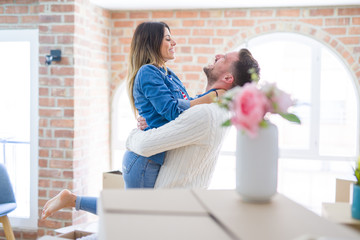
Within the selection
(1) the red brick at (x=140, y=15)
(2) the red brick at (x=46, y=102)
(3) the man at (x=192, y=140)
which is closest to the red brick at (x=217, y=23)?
(1) the red brick at (x=140, y=15)

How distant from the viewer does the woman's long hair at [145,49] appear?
7.57ft

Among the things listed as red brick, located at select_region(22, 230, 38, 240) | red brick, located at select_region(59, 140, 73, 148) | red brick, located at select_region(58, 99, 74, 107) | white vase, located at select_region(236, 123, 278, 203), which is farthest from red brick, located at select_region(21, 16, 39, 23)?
white vase, located at select_region(236, 123, 278, 203)

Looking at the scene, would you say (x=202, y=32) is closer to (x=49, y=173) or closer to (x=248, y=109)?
→ (x=49, y=173)

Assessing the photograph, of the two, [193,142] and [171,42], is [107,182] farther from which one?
[193,142]

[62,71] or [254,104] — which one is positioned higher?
[62,71]

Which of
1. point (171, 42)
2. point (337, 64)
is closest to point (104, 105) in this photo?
point (171, 42)

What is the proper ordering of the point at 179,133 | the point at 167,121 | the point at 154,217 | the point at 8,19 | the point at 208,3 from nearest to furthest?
the point at 154,217 → the point at 179,133 → the point at 167,121 → the point at 208,3 → the point at 8,19

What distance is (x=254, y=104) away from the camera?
112 centimetres

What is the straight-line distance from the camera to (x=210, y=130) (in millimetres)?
1874

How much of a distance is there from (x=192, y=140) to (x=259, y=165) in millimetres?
661

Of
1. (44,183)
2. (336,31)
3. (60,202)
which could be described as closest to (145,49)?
(60,202)

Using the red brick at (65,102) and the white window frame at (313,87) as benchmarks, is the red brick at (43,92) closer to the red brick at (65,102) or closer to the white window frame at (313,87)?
the red brick at (65,102)

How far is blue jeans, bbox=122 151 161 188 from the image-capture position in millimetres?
2080

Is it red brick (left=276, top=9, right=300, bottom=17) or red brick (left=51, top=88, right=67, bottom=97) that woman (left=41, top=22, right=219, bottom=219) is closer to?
red brick (left=51, top=88, right=67, bottom=97)
